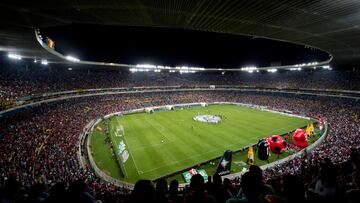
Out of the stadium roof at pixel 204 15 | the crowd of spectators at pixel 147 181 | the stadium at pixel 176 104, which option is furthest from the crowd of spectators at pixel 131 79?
the stadium roof at pixel 204 15

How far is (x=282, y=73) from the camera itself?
70875 mm

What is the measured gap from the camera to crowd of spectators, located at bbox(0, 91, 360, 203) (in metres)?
3.31

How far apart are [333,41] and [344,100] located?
34.6 meters

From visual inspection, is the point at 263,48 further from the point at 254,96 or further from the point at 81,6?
the point at 81,6

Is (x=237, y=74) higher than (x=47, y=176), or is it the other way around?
(x=237, y=74)

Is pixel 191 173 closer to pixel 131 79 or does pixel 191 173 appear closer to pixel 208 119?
pixel 208 119

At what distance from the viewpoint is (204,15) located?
14.4 meters

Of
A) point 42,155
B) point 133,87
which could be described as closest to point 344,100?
point 133,87

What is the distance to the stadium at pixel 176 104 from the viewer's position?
7075 millimetres

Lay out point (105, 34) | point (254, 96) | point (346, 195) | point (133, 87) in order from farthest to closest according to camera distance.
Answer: point (254, 96) → point (133, 87) → point (105, 34) → point (346, 195)

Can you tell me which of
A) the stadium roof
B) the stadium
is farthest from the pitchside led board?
the stadium roof

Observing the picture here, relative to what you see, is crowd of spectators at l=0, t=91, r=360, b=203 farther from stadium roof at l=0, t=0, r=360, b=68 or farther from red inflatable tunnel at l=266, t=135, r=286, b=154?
stadium roof at l=0, t=0, r=360, b=68

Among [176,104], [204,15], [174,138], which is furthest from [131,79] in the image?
[204,15]

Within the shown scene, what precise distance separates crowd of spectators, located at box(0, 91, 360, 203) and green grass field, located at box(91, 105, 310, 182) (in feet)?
11.8
